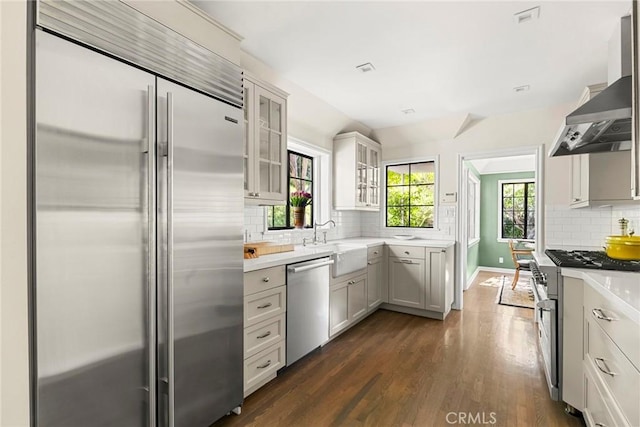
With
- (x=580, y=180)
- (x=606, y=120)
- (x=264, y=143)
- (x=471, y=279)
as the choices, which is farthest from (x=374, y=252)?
(x=471, y=279)

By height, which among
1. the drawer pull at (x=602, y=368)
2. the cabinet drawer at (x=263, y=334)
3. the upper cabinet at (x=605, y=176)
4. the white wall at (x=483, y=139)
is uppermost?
the white wall at (x=483, y=139)

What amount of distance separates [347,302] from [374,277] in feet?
2.27

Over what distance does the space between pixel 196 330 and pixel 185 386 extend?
0.87 ft

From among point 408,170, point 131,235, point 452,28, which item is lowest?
point 131,235

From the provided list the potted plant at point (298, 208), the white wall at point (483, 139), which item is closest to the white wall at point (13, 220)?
the potted plant at point (298, 208)

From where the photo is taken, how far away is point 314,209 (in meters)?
4.16

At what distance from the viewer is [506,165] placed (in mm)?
6773

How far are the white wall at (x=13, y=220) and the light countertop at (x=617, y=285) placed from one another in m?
2.01

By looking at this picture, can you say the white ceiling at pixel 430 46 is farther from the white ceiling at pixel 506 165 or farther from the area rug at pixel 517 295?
the white ceiling at pixel 506 165

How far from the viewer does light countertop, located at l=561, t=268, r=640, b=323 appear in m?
1.17

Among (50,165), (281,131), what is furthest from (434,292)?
(50,165)

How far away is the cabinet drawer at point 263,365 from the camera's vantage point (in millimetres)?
2033

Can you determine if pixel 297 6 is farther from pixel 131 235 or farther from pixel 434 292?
pixel 434 292

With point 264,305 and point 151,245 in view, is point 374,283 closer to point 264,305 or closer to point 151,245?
point 264,305
